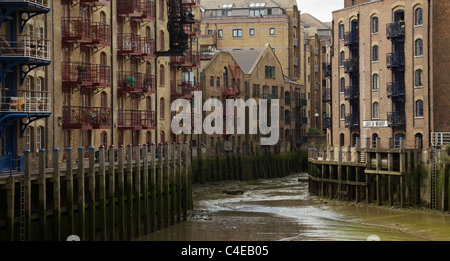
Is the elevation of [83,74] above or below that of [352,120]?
above

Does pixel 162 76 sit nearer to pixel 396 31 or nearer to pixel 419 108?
pixel 396 31

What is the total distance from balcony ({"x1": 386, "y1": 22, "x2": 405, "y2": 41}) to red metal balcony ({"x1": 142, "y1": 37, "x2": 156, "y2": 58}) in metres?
18.5

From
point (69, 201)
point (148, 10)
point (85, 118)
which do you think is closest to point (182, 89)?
point (148, 10)

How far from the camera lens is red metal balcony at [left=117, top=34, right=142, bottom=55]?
61.6 metres

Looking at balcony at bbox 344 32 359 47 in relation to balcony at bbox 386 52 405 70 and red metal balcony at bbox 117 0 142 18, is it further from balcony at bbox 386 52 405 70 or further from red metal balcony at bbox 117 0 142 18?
red metal balcony at bbox 117 0 142 18

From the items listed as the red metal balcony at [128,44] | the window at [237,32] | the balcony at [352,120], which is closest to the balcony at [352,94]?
the balcony at [352,120]

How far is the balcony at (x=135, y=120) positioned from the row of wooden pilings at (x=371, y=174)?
505 inches

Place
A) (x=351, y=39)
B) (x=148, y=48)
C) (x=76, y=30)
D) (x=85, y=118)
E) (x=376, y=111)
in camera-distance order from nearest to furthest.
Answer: (x=76, y=30) → (x=85, y=118) → (x=148, y=48) → (x=376, y=111) → (x=351, y=39)

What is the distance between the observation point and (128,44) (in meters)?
62.2

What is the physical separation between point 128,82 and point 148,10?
23.0 feet

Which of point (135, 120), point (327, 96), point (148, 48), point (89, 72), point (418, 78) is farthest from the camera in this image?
point (327, 96)

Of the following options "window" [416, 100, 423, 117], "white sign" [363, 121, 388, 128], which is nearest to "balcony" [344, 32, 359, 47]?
"white sign" [363, 121, 388, 128]

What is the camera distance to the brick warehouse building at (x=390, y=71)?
64625mm

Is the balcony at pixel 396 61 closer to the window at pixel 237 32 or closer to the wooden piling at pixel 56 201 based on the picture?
the wooden piling at pixel 56 201
